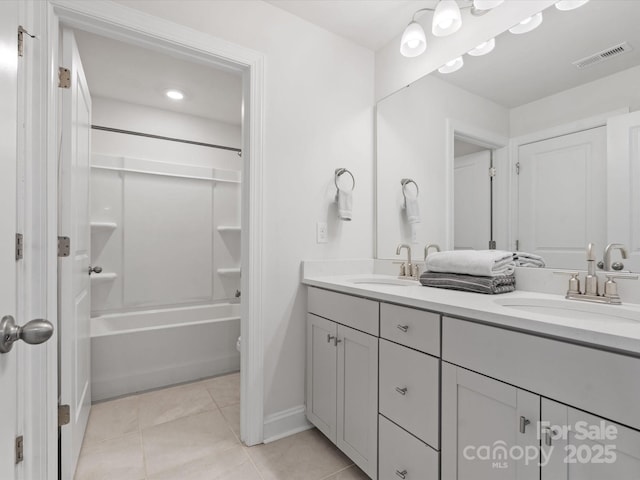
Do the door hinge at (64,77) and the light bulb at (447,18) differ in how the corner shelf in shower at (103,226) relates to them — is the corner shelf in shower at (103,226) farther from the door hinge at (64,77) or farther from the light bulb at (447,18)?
Result: the light bulb at (447,18)

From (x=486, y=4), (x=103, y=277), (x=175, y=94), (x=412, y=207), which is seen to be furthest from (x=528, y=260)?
(x=103, y=277)

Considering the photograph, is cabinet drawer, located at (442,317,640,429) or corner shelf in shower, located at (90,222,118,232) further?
corner shelf in shower, located at (90,222,118,232)

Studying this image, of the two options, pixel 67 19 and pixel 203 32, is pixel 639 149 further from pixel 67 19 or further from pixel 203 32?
pixel 67 19

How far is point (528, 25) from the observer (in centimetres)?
140

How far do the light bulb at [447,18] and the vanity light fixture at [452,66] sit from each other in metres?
0.14

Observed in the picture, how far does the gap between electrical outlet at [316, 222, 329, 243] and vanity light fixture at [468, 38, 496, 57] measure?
118cm

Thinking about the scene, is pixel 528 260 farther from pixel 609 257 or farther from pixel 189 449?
pixel 189 449

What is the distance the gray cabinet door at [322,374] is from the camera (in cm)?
160

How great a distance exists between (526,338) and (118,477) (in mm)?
1777

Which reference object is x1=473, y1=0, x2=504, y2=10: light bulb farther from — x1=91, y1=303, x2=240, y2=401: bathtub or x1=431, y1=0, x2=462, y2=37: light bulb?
x1=91, y1=303, x2=240, y2=401: bathtub

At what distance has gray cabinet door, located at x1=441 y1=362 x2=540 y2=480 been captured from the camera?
84cm

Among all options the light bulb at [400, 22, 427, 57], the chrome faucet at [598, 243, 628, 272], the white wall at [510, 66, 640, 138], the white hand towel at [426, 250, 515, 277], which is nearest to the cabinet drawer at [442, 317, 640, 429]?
the white hand towel at [426, 250, 515, 277]

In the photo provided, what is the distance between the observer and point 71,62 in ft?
4.58

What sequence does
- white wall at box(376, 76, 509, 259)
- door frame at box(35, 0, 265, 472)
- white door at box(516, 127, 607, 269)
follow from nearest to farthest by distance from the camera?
white door at box(516, 127, 607, 269)
door frame at box(35, 0, 265, 472)
white wall at box(376, 76, 509, 259)
